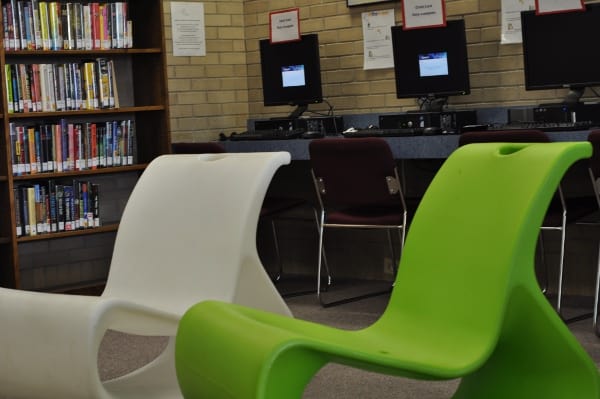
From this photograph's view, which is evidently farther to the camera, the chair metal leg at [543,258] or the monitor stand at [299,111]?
the monitor stand at [299,111]

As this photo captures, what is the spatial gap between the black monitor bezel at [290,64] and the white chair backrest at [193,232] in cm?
275

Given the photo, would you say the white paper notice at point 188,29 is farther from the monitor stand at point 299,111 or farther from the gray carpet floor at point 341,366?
the gray carpet floor at point 341,366

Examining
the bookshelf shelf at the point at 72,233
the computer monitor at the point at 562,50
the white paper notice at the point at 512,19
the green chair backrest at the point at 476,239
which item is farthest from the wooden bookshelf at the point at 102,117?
the green chair backrest at the point at 476,239

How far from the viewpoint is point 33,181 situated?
5.66 meters

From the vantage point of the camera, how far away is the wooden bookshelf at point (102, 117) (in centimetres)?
536

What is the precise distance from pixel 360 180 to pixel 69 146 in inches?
68.8

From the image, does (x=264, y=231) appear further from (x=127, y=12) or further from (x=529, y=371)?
(x=529, y=371)

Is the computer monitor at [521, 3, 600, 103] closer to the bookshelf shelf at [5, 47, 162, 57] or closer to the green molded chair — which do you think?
the bookshelf shelf at [5, 47, 162, 57]

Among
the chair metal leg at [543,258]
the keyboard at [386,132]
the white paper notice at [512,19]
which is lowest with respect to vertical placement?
the chair metal leg at [543,258]

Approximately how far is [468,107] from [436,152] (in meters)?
0.77

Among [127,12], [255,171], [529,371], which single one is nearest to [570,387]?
[529,371]

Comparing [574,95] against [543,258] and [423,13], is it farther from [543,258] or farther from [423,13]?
[423,13]

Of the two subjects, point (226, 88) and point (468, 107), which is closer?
point (468, 107)

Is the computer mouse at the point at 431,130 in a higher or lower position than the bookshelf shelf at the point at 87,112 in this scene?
lower
